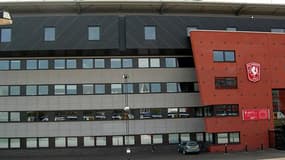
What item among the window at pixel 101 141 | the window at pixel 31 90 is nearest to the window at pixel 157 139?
the window at pixel 101 141

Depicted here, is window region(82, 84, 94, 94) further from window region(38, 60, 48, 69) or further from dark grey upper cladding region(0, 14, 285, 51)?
window region(38, 60, 48, 69)

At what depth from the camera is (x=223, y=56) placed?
50.9 m

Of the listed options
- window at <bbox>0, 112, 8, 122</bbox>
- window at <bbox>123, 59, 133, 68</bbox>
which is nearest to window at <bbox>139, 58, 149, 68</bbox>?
window at <bbox>123, 59, 133, 68</bbox>

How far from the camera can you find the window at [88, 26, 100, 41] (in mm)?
51500

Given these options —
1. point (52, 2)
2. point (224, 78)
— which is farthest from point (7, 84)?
point (224, 78)

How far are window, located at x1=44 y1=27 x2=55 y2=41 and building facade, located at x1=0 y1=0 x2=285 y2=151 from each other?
0.13 m

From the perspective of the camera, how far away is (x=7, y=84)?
5178 centimetres

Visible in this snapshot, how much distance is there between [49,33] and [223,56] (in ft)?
66.3

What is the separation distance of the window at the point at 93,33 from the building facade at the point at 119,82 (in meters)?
0.12

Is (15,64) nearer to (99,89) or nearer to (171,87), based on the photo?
(99,89)

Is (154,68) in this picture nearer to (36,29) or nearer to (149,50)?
(149,50)

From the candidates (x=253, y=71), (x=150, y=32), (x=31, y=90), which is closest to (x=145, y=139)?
(x=150, y=32)

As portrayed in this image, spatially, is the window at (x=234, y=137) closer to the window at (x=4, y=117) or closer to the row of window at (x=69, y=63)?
the row of window at (x=69, y=63)

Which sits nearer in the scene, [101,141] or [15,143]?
[15,143]
